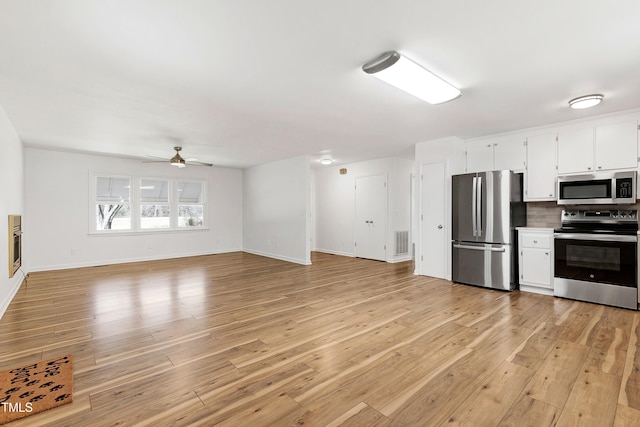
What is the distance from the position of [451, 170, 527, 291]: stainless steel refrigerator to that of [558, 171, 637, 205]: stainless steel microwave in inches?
23.2

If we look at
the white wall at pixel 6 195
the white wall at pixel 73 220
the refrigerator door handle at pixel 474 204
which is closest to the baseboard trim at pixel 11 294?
the white wall at pixel 6 195

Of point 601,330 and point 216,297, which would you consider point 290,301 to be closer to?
point 216,297

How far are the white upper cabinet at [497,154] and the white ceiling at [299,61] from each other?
0.30m

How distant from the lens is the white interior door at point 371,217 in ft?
24.3

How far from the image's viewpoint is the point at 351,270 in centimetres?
632

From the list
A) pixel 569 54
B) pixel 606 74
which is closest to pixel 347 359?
pixel 569 54

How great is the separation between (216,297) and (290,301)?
1088 millimetres

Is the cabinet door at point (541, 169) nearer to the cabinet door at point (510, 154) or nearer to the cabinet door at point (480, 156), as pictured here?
the cabinet door at point (510, 154)

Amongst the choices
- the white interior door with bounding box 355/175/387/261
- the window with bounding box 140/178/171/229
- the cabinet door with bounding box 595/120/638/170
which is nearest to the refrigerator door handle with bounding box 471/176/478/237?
the cabinet door with bounding box 595/120/638/170

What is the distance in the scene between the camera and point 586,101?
135 inches

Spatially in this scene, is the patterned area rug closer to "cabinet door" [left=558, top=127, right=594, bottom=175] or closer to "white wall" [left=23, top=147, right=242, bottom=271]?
"white wall" [left=23, top=147, right=242, bottom=271]

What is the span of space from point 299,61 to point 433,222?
13.0ft

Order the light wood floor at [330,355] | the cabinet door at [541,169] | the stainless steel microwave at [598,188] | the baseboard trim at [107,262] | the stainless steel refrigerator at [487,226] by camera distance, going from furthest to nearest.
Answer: the baseboard trim at [107,262] → the stainless steel refrigerator at [487,226] → the cabinet door at [541,169] → the stainless steel microwave at [598,188] → the light wood floor at [330,355]

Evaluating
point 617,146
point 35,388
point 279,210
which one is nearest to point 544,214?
point 617,146
